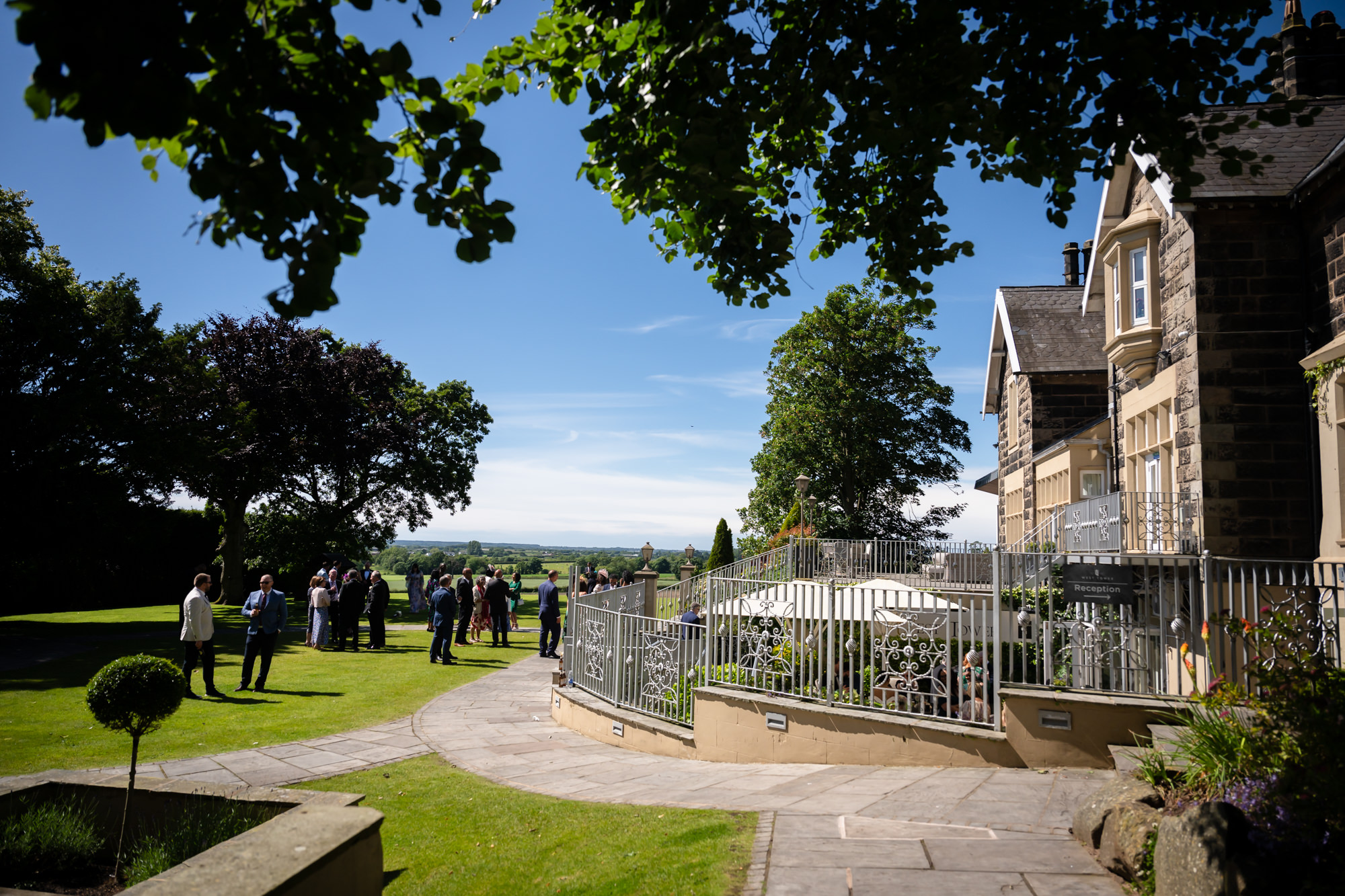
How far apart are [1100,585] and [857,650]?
315 cm

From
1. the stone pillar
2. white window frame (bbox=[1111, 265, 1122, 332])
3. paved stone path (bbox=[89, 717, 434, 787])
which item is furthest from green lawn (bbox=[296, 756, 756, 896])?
white window frame (bbox=[1111, 265, 1122, 332])

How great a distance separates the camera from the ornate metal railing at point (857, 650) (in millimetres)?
7934

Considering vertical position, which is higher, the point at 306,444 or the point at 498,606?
the point at 306,444

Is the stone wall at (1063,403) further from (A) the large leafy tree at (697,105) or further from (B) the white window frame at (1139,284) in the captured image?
(A) the large leafy tree at (697,105)

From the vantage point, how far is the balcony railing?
12.9 m

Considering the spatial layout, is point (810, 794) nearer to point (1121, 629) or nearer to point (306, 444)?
point (1121, 629)

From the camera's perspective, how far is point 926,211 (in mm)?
6598

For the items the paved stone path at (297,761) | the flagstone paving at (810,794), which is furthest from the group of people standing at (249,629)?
the paved stone path at (297,761)

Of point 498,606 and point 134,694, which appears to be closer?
point 134,694

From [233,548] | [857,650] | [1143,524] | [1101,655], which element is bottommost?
[857,650]

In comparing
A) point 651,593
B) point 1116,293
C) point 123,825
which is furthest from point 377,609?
point 1116,293

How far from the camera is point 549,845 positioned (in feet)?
19.1

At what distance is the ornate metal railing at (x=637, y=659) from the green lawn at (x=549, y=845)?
292 centimetres

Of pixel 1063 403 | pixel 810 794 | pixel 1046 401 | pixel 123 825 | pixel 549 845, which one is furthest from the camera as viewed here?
pixel 1046 401
